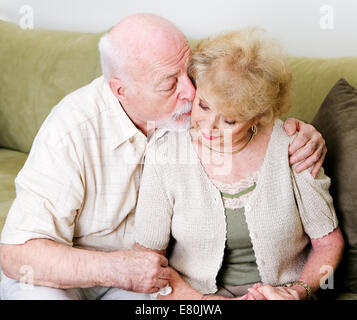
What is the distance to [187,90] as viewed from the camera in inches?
Answer: 54.3

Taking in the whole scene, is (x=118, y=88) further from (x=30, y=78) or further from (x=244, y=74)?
(x=30, y=78)

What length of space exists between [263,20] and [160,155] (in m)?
0.96

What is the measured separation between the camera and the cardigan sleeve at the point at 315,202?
1.34m

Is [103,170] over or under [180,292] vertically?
over

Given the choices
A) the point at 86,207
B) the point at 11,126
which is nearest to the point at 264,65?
the point at 86,207

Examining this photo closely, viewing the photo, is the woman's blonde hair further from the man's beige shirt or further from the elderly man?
the man's beige shirt

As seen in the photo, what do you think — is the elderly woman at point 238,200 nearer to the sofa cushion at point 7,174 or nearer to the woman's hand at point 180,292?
the woman's hand at point 180,292

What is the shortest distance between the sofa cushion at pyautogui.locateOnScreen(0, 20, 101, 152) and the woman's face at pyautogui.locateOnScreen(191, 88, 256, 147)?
34.3 inches

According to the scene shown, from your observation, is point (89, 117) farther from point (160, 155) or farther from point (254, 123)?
point (254, 123)

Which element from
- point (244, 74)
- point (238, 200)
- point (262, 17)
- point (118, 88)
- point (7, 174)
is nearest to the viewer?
point (244, 74)

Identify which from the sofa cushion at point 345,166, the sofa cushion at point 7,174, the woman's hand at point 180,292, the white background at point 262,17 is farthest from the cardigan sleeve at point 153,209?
the white background at point 262,17

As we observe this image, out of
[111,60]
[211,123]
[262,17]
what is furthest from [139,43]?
[262,17]

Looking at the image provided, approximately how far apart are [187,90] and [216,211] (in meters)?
0.32

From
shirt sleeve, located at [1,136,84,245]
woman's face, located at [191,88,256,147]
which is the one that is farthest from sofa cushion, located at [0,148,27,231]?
woman's face, located at [191,88,256,147]
